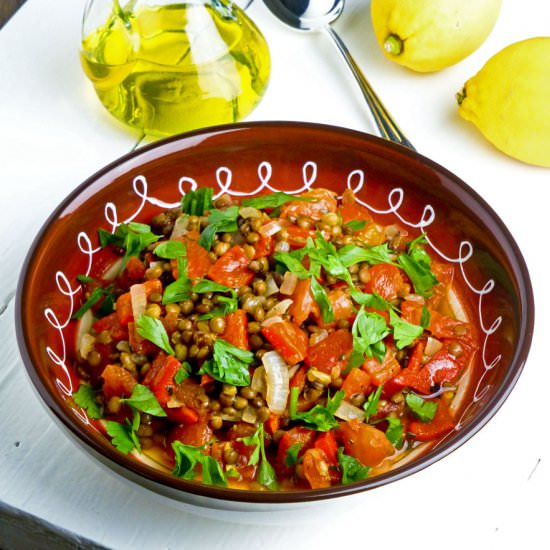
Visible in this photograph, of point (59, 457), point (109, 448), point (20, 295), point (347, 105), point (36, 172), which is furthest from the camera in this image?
point (347, 105)

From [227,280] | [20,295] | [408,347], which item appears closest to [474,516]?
[408,347]

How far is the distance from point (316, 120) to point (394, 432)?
3.83ft

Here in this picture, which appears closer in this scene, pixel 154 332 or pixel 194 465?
pixel 194 465

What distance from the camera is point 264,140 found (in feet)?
6.85

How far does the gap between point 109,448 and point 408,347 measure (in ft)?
2.09

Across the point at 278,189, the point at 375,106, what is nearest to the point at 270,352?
the point at 278,189

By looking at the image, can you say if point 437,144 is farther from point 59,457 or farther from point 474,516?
point 59,457

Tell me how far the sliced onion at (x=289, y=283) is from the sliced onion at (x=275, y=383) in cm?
15

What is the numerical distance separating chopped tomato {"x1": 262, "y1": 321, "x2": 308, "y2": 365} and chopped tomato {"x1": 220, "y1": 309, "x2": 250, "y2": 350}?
4 cm

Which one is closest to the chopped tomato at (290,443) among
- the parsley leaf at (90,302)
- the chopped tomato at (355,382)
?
the chopped tomato at (355,382)

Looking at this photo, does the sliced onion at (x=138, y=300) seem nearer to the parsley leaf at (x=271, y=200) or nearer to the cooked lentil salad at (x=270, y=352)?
the cooked lentil salad at (x=270, y=352)

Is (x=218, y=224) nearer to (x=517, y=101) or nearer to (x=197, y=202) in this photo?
(x=197, y=202)

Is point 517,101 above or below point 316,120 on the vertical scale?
above

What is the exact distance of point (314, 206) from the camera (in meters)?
Result: 2.01
